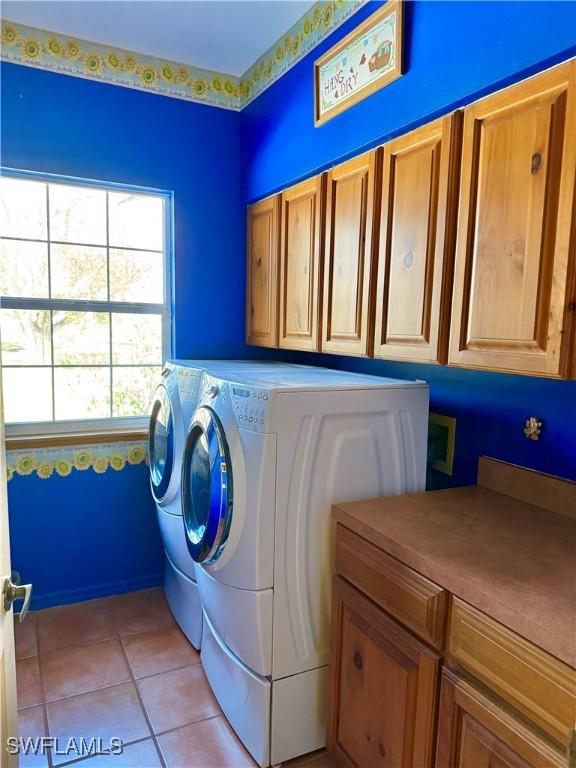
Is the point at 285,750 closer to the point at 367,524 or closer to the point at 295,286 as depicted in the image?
the point at 367,524

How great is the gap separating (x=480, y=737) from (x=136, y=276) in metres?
2.38

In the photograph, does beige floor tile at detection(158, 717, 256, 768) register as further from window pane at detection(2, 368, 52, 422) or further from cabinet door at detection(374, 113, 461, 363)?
window pane at detection(2, 368, 52, 422)

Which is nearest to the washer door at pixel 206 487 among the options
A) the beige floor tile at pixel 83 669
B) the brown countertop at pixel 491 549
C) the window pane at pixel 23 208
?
the brown countertop at pixel 491 549

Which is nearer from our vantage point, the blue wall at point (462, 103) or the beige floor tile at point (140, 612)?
the blue wall at point (462, 103)

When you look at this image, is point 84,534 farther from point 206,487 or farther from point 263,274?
point 263,274

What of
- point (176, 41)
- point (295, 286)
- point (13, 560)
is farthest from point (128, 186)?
point (13, 560)

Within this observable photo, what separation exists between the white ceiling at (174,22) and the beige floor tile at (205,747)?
2.71 meters

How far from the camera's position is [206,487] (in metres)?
1.72

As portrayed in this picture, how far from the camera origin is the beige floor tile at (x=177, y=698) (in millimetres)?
1817

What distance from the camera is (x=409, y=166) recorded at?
1.57 meters

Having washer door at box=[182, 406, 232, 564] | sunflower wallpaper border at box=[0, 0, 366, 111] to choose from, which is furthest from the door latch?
sunflower wallpaper border at box=[0, 0, 366, 111]

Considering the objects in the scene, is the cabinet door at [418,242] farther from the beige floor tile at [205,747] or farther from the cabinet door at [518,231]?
the beige floor tile at [205,747]

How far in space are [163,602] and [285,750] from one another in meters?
1.15

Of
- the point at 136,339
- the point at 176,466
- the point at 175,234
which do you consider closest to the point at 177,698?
the point at 176,466
